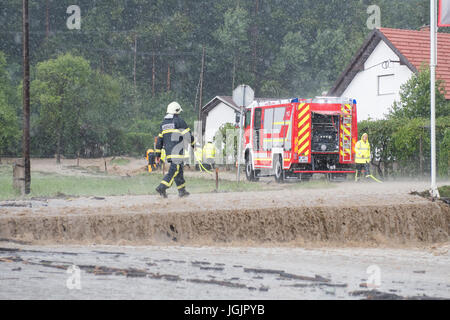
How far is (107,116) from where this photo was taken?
6328 cm

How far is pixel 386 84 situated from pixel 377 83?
55cm

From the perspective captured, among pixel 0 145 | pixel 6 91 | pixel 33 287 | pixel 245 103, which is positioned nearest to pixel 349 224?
pixel 33 287

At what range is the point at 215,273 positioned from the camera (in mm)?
9016

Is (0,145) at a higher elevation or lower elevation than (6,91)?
lower

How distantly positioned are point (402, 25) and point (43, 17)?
34.5 metres

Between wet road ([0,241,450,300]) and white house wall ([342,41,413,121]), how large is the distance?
25363mm

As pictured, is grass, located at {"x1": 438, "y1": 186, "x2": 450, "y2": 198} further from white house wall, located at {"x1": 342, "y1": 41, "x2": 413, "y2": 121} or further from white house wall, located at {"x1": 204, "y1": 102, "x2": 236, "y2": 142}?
white house wall, located at {"x1": 204, "y1": 102, "x2": 236, "y2": 142}

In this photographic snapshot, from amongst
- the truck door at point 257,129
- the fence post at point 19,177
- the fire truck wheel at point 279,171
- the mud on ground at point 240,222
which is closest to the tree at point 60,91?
the truck door at point 257,129

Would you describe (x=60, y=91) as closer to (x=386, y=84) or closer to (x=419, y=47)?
(x=386, y=84)

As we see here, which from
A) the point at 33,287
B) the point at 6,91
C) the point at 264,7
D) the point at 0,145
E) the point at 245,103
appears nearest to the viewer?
the point at 33,287

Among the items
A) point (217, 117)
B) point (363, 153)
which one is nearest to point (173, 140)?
point (363, 153)

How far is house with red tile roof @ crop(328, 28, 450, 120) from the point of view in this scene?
35062mm
